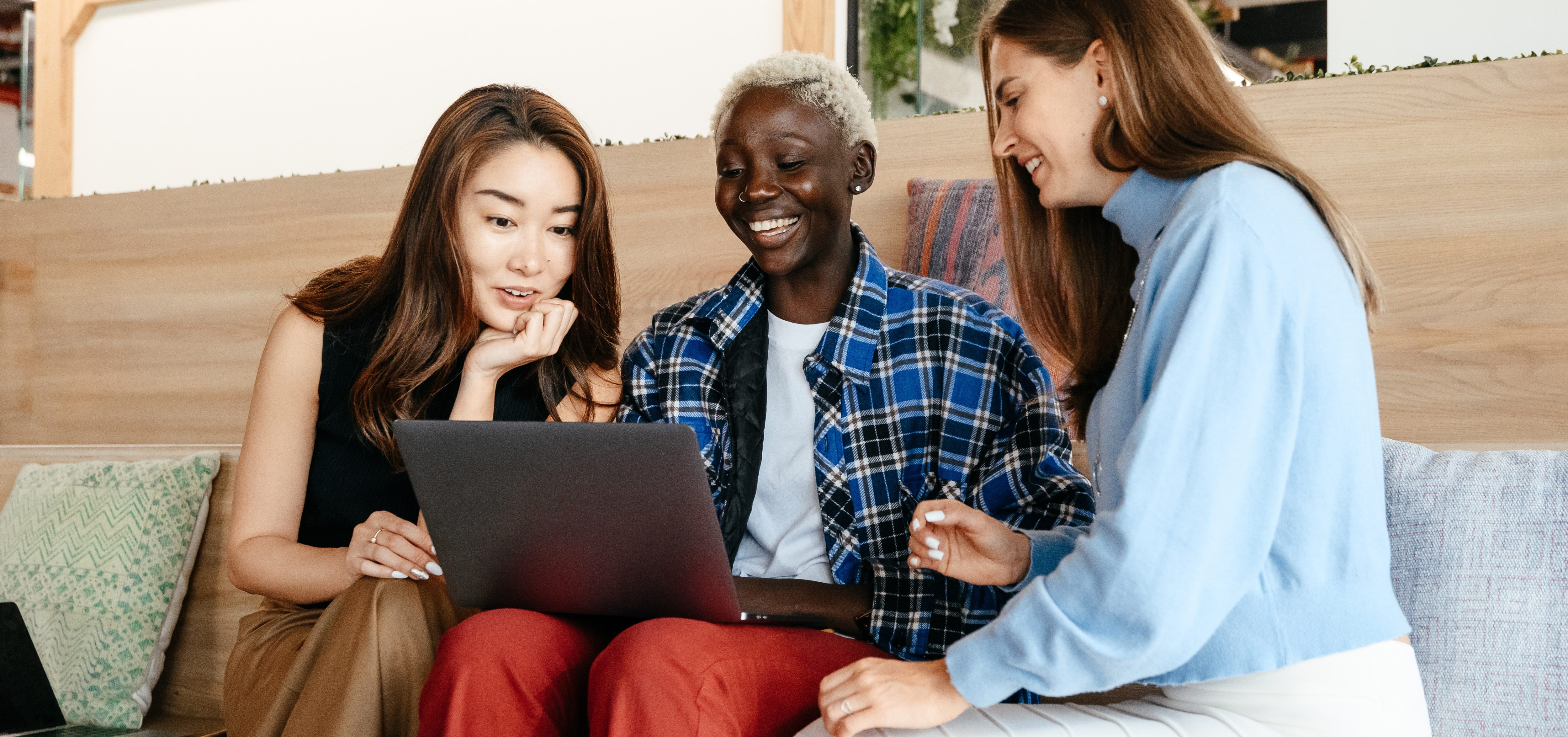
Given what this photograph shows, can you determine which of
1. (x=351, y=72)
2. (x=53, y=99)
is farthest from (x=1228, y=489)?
(x=53, y=99)

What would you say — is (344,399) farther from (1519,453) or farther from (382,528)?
(1519,453)

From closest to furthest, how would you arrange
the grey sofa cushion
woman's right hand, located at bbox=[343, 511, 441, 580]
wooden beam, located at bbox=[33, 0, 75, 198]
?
the grey sofa cushion < woman's right hand, located at bbox=[343, 511, 441, 580] < wooden beam, located at bbox=[33, 0, 75, 198]

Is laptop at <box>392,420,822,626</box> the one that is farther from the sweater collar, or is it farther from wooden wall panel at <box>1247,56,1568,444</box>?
wooden wall panel at <box>1247,56,1568,444</box>

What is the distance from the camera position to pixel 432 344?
1.45m

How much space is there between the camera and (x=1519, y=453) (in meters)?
1.13

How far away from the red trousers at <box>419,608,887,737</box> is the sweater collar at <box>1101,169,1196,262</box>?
0.48 m

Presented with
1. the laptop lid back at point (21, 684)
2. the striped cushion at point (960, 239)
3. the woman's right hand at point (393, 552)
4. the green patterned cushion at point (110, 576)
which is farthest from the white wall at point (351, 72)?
the woman's right hand at point (393, 552)

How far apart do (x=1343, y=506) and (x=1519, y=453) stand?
0.41 meters

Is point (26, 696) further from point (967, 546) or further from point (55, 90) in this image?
point (55, 90)

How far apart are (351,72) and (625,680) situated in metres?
3.14

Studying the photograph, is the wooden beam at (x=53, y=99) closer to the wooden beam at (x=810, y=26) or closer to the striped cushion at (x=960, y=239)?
the wooden beam at (x=810, y=26)

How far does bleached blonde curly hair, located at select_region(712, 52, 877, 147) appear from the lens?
4.44 feet

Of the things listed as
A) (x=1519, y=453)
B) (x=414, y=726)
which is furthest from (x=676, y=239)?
(x=1519, y=453)

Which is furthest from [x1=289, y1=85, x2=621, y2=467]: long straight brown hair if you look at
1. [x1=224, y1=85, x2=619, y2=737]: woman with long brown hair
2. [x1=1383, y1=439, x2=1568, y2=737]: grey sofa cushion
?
[x1=1383, y1=439, x2=1568, y2=737]: grey sofa cushion
